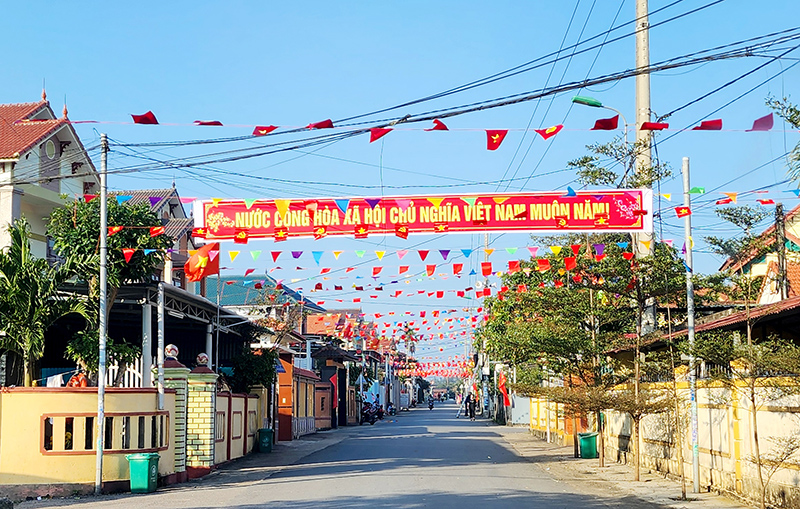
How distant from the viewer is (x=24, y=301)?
1983 cm

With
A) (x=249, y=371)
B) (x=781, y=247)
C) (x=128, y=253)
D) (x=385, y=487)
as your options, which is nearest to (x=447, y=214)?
(x=385, y=487)

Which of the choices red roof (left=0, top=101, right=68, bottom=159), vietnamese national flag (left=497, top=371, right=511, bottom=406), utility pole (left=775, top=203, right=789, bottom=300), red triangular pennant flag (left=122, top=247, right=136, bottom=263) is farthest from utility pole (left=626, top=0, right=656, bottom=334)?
vietnamese national flag (left=497, top=371, right=511, bottom=406)

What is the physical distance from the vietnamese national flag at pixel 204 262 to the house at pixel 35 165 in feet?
26.6

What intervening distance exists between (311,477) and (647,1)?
14987 mm

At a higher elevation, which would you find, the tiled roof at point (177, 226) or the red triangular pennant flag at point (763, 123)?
the tiled roof at point (177, 226)

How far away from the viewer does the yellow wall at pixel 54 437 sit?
18.4 metres

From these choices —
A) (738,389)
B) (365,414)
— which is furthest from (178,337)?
(365,414)

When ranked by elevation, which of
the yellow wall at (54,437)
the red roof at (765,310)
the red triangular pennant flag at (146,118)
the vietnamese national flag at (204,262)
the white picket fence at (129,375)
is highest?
the red triangular pennant flag at (146,118)

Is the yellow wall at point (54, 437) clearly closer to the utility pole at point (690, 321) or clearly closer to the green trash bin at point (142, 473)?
the green trash bin at point (142, 473)

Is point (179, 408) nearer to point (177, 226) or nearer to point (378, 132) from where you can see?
point (378, 132)

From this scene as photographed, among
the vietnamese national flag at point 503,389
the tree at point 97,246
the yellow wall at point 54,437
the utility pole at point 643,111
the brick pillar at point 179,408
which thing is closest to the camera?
the yellow wall at point 54,437

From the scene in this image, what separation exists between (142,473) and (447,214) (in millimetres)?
8513

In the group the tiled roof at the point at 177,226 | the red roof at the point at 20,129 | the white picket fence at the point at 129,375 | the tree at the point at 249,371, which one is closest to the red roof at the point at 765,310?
the white picket fence at the point at 129,375

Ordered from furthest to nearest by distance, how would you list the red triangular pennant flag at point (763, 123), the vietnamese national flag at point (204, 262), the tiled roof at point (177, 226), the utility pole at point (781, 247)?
the tiled roof at point (177, 226), the vietnamese national flag at point (204, 262), the utility pole at point (781, 247), the red triangular pennant flag at point (763, 123)
